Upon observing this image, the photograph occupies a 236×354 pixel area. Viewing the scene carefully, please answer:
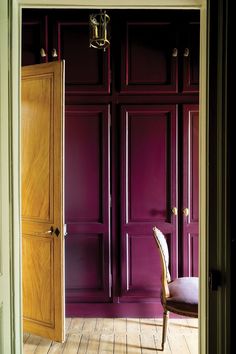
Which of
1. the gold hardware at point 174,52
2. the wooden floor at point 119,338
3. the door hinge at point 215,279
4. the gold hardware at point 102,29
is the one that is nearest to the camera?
the door hinge at point 215,279

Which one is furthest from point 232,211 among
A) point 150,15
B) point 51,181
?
point 150,15

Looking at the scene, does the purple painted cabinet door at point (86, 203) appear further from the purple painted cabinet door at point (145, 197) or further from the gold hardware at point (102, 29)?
the gold hardware at point (102, 29)

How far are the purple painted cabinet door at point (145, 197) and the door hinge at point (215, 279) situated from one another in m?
1.87

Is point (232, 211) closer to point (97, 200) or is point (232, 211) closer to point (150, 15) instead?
point (97, 200)

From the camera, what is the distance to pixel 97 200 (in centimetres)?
328

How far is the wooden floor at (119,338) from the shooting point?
8.88 feet

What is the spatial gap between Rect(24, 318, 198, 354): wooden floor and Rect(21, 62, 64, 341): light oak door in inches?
4.6

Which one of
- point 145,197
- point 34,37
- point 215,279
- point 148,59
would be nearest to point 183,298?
point 145,197

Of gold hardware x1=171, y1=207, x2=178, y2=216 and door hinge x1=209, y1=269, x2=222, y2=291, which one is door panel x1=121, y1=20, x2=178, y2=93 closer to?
gold hardware x1=171, y1=207, x2=178, y2=216

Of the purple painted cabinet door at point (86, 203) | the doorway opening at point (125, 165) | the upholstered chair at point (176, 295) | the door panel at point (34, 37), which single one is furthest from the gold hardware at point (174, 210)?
the door panel at point (34, 37)

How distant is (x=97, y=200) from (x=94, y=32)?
1422 mm

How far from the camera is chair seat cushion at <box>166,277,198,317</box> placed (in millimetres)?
2568

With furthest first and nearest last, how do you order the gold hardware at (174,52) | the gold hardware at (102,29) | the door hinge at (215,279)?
1. the gold hardware at (174,52)
2. the gold hardware at (102,29)
3. the door hinge at (215,279)

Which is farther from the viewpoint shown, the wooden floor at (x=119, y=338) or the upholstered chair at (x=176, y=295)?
the wooden floor at (x=119, y=338)
